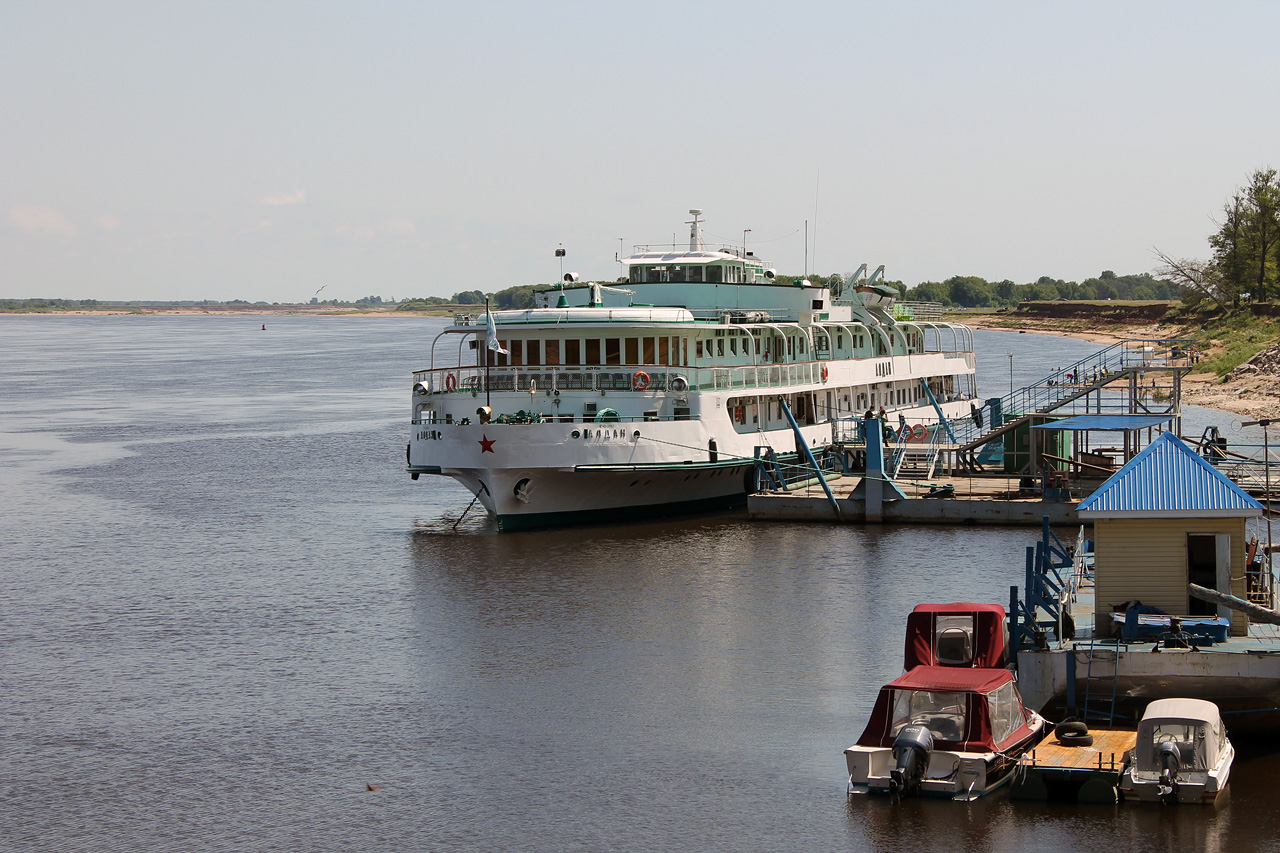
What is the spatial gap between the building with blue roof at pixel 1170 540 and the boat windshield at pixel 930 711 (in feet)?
13.9

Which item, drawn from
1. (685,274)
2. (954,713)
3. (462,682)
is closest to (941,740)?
(954,713)

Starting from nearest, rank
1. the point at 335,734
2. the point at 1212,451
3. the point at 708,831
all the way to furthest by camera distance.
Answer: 1. the point at 708,831
2. the point at 335,734
3. the point at 1212,451

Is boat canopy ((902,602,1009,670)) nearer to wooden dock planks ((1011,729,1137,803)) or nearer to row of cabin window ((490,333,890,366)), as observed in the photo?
wooden dock planks ((1011,729,1137,803))

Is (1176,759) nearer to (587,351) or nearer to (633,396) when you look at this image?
(633,396)

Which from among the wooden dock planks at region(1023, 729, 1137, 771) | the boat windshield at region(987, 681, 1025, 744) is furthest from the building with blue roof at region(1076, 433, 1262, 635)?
the boat windshield at region(987, 681, 1025, 744)

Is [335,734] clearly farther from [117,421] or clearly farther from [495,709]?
[117,421]

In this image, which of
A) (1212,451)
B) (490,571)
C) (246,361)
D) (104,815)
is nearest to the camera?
(104,815)

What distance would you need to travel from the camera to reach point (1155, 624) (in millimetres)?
25031

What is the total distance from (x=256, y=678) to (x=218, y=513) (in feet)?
83.5

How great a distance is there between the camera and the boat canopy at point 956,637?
2634cm

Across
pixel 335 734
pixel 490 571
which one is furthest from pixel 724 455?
pixel 335 734

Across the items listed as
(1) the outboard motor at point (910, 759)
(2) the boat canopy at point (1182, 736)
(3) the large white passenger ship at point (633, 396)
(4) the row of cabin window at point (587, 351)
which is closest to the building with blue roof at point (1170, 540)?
(2) the boat canopy at point (1182, 736)

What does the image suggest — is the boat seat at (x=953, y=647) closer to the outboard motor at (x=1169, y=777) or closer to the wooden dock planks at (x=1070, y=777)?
the wooden dock planks at (x=1070, y=777)

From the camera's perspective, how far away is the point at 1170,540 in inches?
1017
